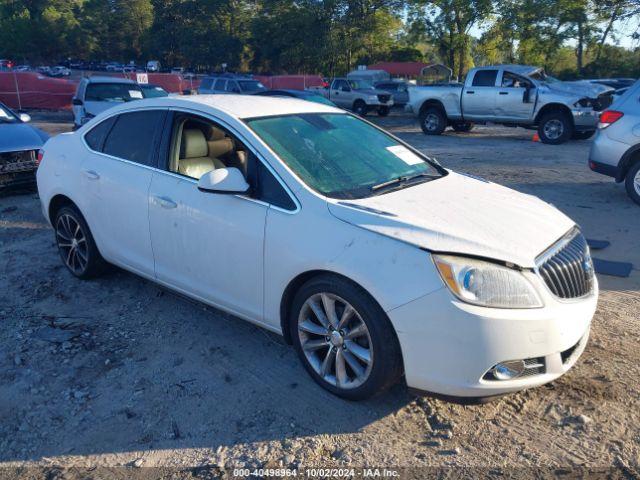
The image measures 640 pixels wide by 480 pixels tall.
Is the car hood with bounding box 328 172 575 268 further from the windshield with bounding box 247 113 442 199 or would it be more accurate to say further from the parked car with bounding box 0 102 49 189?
the parked car with bounding box 0 102 49 189

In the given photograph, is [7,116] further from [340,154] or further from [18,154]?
[340,154]

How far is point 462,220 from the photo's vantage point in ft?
10.3

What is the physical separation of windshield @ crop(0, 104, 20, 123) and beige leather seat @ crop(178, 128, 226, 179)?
6.15 m

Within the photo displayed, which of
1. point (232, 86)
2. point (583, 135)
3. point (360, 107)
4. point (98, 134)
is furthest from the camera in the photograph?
point (360, 107)

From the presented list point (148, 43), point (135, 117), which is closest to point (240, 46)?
point (148, 43)

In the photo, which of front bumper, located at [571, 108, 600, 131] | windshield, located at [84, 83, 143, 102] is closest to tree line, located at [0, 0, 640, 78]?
front bumper, located at [571, 108, 600, 131]

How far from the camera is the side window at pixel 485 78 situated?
16125 mm

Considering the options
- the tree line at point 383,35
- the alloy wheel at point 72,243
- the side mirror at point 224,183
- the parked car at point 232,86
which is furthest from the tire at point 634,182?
the tree line at point 383,35

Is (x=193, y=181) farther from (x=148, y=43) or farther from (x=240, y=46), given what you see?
(x=148, y=43)

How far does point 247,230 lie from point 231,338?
97cm

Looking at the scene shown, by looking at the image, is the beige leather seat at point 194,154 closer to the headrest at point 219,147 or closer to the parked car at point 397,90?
the headrest at point 219,147

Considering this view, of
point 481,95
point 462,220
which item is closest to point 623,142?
point 462,220

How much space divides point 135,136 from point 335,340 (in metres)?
2.38

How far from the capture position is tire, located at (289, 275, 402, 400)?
115 inches
